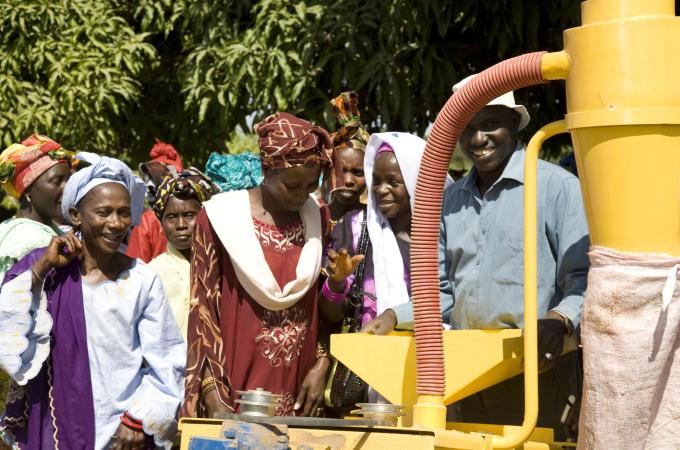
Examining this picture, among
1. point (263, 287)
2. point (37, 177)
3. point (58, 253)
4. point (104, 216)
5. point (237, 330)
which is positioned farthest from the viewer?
point (37, 177)

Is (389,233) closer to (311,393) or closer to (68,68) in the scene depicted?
(311,393)

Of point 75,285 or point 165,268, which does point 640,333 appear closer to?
point 75,285

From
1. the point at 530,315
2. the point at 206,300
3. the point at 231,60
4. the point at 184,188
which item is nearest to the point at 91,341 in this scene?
the point at 206,300

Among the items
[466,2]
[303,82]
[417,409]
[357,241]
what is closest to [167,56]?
[303,82]

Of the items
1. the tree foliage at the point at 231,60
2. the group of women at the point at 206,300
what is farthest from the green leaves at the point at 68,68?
the group of women at the point at 206,300

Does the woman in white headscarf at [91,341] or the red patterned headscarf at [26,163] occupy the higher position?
the red patterned headscarf at [26,163]

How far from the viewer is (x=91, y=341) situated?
4.74m

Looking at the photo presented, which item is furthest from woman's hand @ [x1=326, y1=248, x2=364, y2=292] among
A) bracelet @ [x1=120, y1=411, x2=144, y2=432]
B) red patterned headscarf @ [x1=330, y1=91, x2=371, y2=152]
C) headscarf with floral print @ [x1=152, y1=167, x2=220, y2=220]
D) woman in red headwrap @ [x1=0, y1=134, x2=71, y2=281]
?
woman in red headwrap @ [x1=0, y1=134, x2=71, y2=281]

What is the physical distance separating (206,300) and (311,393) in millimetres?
538

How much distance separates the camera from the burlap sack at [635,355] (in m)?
2.77

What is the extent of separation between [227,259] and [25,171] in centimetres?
202

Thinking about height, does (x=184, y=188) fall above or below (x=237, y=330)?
above

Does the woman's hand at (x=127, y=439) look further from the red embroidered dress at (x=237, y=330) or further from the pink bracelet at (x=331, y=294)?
the pink bracelet at (x=331, y=294)

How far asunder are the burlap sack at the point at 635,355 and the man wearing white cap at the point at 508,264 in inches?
35.1
